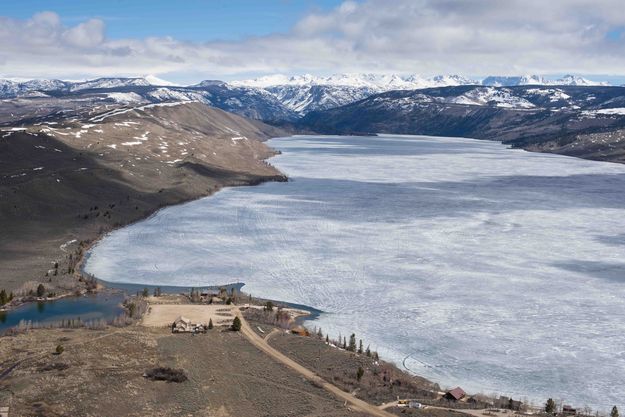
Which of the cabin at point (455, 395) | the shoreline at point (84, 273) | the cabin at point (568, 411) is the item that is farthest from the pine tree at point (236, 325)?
the cabin at point (568, 411)

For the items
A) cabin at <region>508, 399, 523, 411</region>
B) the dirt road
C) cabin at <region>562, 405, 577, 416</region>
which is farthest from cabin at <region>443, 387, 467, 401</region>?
cabin at <region>562, 405, 577, 416</region>

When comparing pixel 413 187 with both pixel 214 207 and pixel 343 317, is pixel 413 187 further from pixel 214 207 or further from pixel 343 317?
pixel 343 317

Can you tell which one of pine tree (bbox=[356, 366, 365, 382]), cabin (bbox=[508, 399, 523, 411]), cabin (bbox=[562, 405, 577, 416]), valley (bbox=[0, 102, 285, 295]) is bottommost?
cabin (bbox=[562, 405, 577, 416])

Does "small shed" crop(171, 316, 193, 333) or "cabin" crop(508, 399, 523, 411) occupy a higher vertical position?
"small shed" crop(171, 316, 193, 333)

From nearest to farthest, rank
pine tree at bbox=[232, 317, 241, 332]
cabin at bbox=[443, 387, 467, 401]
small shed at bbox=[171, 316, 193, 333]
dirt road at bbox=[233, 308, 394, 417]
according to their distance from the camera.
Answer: dirt road at bbox=[233, 308, 394, 417] < cabin at bbox=[443, 387, 467, 401] < small shed at bbox=[171, 316, 193, 333] < pine tree at bbox=[232, 317, 241, 332]

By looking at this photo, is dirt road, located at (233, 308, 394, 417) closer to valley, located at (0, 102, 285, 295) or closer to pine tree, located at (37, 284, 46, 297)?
pine tree, located at (37, 284, 46, 297)

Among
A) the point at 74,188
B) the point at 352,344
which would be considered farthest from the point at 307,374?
the point at 74,188
